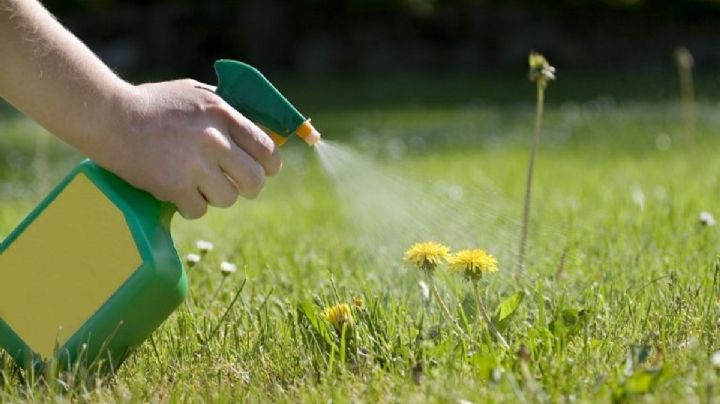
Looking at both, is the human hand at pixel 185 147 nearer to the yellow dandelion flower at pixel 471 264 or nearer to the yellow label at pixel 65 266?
the yellow label at pixel 65 266

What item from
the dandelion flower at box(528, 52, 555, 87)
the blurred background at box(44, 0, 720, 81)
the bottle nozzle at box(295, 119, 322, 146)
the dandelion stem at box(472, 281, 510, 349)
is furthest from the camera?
the blurred background at box(44, 0, 720, 81)

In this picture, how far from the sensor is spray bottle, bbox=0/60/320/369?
1707 millimetres

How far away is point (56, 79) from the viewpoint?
5.49ft

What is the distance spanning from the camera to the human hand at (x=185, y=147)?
1.67 m

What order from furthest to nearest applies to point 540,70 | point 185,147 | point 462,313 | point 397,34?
point 397,34
point 540,70
point 462,313
point 185,147

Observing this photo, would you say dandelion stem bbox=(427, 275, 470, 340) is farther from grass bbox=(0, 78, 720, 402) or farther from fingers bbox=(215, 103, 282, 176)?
fingers bbox=(215, 103, 282, 176)

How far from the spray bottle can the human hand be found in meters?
0.06

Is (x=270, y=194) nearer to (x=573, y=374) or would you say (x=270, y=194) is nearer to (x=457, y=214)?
(x=457, y=214)

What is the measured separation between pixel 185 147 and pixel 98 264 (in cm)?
24

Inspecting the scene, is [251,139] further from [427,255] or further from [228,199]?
[427,255]

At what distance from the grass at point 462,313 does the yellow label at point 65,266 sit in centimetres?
10

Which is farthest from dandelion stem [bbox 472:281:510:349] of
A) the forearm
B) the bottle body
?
the forearm

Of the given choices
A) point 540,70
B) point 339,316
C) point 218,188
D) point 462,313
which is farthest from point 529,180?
point 218,188

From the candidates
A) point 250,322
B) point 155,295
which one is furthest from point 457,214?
point 155,295
